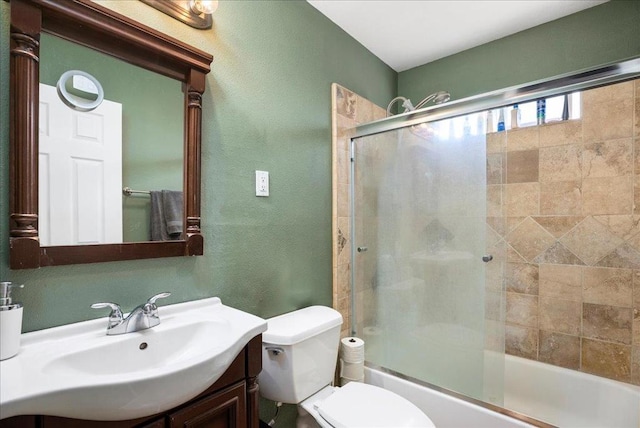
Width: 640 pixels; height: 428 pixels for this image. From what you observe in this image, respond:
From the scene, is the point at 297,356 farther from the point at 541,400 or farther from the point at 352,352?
the point at 541,400

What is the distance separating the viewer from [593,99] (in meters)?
1.84

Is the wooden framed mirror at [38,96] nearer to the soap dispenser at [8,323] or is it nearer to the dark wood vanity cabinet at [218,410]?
the soap dispenser at [8,323]

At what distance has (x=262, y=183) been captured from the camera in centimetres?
147

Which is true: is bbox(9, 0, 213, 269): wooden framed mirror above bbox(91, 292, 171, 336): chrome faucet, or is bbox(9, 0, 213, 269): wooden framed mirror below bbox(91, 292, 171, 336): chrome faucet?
above

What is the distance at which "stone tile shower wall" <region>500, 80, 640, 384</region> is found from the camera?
5.68 ft

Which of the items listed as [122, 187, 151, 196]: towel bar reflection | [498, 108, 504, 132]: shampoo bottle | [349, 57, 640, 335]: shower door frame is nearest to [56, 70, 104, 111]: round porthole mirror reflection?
[122, 187, 151, 196]: towel bar reflection

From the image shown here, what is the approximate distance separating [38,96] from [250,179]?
2.45 feet

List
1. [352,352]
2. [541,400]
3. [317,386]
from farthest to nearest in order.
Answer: [541,400] → [352,352] → [317,386]

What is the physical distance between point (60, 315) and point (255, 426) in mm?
691

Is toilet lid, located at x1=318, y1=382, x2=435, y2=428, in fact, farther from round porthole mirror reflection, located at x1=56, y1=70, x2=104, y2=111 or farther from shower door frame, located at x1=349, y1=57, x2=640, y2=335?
round porthole mirror reflection, located at x1=56, y1=70, x2=104, y2=111

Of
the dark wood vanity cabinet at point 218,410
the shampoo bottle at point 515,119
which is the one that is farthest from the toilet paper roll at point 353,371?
the shampoo bottle at point 515,119

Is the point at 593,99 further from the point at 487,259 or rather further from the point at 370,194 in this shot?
the point at 370,194

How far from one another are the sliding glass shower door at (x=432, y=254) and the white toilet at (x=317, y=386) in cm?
56

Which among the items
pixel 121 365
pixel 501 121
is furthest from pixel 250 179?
pixel 501 121
